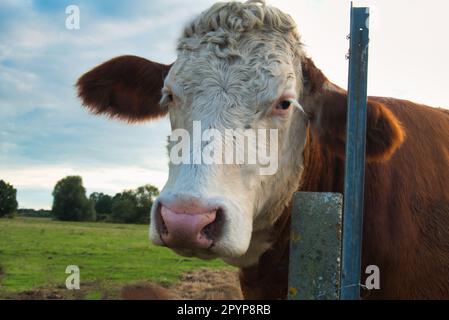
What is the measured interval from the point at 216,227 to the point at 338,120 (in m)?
1.71

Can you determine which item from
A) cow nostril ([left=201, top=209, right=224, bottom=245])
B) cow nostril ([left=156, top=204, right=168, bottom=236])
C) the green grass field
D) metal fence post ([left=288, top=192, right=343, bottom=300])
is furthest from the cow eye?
the green grass field

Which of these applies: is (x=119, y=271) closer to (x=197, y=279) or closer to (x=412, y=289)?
(x=197, y=279)

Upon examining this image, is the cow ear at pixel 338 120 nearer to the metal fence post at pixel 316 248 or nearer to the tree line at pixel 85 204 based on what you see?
the metal fence post at pixel 316 248

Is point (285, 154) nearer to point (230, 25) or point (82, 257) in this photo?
point (230, 25)

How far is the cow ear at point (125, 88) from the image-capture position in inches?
201

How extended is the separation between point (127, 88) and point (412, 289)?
3.19m

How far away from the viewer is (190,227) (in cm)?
301

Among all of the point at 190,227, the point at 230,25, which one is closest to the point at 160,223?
the point at 190,227

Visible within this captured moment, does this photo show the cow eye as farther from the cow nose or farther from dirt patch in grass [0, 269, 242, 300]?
dirt patch in grass [0, 269, 242, 300]

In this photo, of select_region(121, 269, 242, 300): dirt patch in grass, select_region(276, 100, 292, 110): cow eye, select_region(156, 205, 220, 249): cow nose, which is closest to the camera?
select_region(156, 205, 220, 249): cow nose

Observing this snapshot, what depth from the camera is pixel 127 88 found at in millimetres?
5336

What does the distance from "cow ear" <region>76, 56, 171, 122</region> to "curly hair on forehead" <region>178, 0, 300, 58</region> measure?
0.76 meters

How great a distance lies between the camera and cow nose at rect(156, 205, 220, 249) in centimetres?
301

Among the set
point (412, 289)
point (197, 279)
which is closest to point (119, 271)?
point (197, 279)
